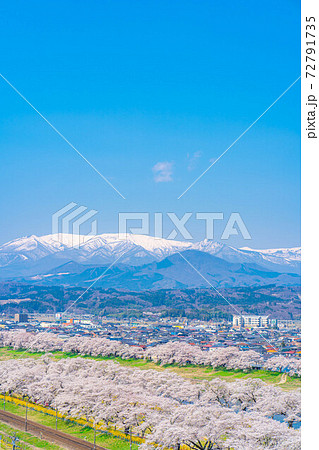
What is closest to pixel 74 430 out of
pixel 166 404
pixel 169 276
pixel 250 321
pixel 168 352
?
pixel 166 404

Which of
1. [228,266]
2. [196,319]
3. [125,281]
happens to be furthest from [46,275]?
[196,319]

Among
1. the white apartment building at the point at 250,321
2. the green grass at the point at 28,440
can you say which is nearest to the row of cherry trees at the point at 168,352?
the green grass at the point at 28,440

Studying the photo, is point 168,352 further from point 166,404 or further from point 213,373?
point 166,404

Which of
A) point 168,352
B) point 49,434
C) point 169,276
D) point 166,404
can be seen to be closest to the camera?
point 166,404

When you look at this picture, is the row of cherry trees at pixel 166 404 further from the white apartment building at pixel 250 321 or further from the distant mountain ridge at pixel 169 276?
the distant mountain ridge at pixel 169 276

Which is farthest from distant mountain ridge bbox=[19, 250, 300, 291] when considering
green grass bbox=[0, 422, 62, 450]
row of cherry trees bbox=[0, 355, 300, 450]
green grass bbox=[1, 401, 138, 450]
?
green grass bbox=[0, 422, 62, 450]
